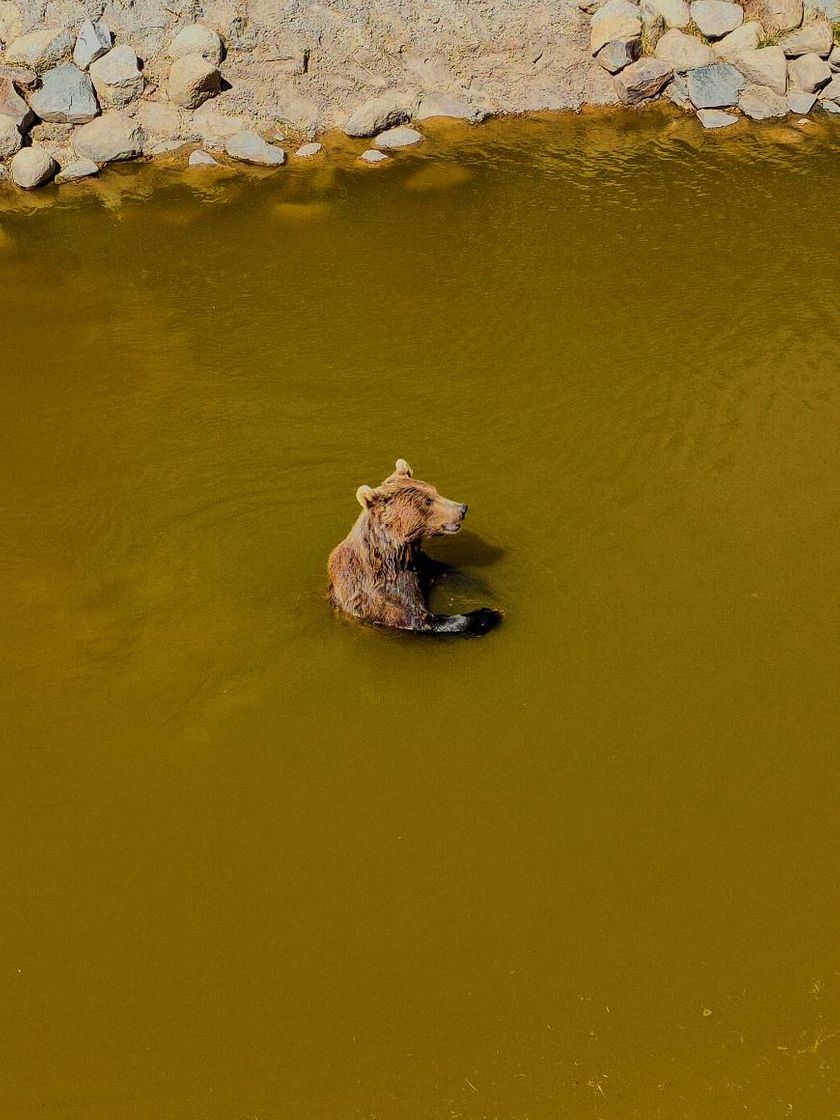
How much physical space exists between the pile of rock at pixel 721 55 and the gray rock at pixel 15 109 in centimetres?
788

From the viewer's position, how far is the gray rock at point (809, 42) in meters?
15.3

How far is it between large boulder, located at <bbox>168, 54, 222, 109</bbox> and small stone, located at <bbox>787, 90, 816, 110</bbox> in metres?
7.85

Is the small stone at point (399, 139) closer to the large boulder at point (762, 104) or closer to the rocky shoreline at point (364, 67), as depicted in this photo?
the rocky shoreline at point (364, 67)

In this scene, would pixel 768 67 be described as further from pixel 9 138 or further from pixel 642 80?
pixel 9 138

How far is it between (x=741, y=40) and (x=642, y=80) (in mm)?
1603

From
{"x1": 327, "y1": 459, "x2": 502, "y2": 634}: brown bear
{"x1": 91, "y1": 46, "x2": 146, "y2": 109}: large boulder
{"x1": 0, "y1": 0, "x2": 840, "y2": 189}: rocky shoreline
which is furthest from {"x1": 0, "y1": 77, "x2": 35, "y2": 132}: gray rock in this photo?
{"x1": 327, "y1": 459, "x2": 502, "y2": 634}: brown bear

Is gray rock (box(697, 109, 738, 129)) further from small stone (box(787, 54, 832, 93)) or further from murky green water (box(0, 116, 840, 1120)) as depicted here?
murky green water (box(0, 116, 840, 1120))

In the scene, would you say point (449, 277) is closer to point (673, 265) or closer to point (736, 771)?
point (673, 265)

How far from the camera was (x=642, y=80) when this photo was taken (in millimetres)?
15172

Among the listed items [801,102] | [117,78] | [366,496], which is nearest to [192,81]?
[117,78]

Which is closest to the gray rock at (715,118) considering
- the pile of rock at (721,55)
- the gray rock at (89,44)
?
the pile of rock at (721,55)

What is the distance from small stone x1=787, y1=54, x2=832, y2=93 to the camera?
15.2 meters

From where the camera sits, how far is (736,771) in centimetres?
657

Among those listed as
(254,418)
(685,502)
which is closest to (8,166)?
(254,418)
